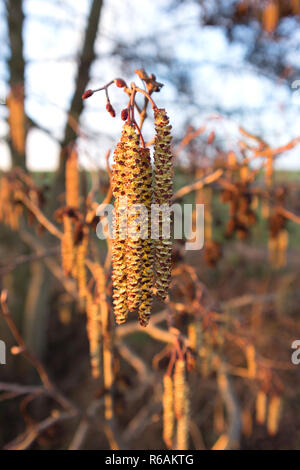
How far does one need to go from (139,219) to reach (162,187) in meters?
0.11

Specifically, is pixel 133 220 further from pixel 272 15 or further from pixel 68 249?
pixel 272 15

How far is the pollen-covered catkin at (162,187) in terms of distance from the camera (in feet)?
2.94

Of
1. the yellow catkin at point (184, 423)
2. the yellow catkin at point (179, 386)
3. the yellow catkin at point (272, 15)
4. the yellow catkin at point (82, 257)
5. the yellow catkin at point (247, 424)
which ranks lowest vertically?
the yellow catkin at point (247, 424)

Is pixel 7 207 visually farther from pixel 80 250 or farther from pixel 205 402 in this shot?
pixel 205 402

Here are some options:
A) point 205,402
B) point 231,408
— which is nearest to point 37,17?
point 231,408

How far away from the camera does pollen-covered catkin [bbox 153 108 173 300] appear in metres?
0.90

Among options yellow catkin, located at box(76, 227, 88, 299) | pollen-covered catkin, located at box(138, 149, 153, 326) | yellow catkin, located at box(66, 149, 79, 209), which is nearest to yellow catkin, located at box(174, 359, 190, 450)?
pollen-covered catkin, located at box(138, 149, 153, 326)

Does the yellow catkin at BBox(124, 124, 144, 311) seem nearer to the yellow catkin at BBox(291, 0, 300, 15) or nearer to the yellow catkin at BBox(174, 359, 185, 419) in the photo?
the yellow catkin at BBox(174, 359, 185, 419)

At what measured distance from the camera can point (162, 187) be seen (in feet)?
3.01

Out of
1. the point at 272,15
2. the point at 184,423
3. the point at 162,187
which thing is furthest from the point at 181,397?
the point at 272,15

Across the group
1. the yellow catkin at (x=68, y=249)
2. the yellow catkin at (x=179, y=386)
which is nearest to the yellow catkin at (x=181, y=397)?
the yellow catkin at (x=179, y=386)

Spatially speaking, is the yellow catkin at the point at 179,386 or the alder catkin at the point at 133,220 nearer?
the alder catkin at the point at 133,220

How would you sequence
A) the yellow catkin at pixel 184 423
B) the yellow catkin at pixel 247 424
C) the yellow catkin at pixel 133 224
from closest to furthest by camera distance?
the yellow catkin at pixel 133 224 < the yellow catkin at pixel 184 423 < the yellow catkin at pixel 247 424

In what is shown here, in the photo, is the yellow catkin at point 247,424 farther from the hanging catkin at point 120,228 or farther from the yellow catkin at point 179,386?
the hanging catkin at point 120,228
